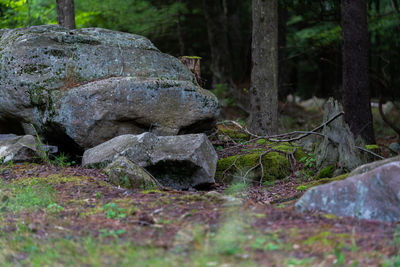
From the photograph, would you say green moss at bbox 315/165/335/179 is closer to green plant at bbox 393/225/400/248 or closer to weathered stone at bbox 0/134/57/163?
green plant at bbox 393/225/400/248

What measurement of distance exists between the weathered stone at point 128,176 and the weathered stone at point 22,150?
162cm

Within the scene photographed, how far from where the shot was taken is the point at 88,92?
7121mm

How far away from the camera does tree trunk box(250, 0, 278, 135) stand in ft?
31.1

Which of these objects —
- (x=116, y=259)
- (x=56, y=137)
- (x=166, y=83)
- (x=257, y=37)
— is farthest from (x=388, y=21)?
(x=116, y=259)

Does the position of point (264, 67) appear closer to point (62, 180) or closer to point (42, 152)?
point (42, 152)

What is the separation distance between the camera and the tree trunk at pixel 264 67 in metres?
9.48

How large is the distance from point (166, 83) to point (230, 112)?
27.7ft

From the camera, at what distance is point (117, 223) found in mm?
4207

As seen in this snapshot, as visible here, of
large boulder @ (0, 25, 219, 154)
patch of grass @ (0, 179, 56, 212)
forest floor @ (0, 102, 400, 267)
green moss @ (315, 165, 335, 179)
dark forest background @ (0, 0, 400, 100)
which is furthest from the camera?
dark forest background @ (0, 0, 400, 100)

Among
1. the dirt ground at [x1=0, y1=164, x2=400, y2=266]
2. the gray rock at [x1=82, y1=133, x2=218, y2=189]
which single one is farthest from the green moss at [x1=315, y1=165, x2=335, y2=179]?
the dirt ground at [x1=0, y1=164, x2=400, y2=266]

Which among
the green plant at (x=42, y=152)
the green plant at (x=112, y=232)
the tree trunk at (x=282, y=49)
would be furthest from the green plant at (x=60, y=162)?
the tree trunk at (x=282, y=49)

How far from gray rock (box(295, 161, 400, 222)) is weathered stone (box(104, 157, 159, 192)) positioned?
7.07 ft

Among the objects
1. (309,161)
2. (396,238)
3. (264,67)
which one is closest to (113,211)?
(396,238)

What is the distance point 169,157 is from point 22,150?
237cm
